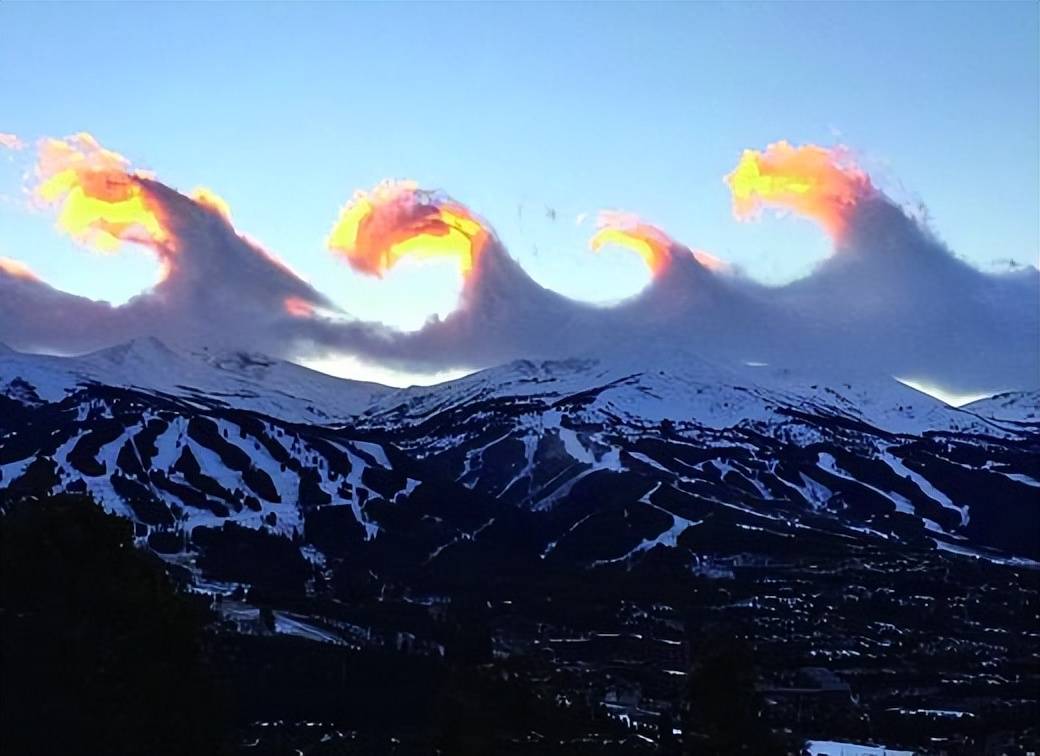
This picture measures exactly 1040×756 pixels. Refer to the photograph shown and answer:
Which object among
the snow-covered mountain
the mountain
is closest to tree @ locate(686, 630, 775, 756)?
the mountain

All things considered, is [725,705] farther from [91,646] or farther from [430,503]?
[430,503]

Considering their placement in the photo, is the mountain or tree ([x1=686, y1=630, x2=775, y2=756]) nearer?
tree ([x1=686, y1=630, x2=775, y2=756])

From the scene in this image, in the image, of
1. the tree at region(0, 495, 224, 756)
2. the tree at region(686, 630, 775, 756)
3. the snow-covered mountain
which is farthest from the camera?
the snow-covered mountain

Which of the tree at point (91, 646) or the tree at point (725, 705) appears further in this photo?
the tree at point (725, 705)

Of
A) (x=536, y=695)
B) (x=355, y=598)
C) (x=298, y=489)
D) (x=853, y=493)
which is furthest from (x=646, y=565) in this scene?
(x=536, y=695)

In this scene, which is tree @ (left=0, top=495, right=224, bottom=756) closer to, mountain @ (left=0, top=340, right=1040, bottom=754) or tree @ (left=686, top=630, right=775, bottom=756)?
mountain @ (left=0, top=340, right=1040, bottom=754)

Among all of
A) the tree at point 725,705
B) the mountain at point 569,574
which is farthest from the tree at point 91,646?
the tree at point 725,705

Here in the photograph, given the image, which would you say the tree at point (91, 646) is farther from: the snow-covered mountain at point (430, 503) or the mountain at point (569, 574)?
the snow-covered mountain at point (430, 503)

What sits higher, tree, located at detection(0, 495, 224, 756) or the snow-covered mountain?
the snow-covered mountain

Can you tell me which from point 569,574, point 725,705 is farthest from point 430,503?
point 725,705
